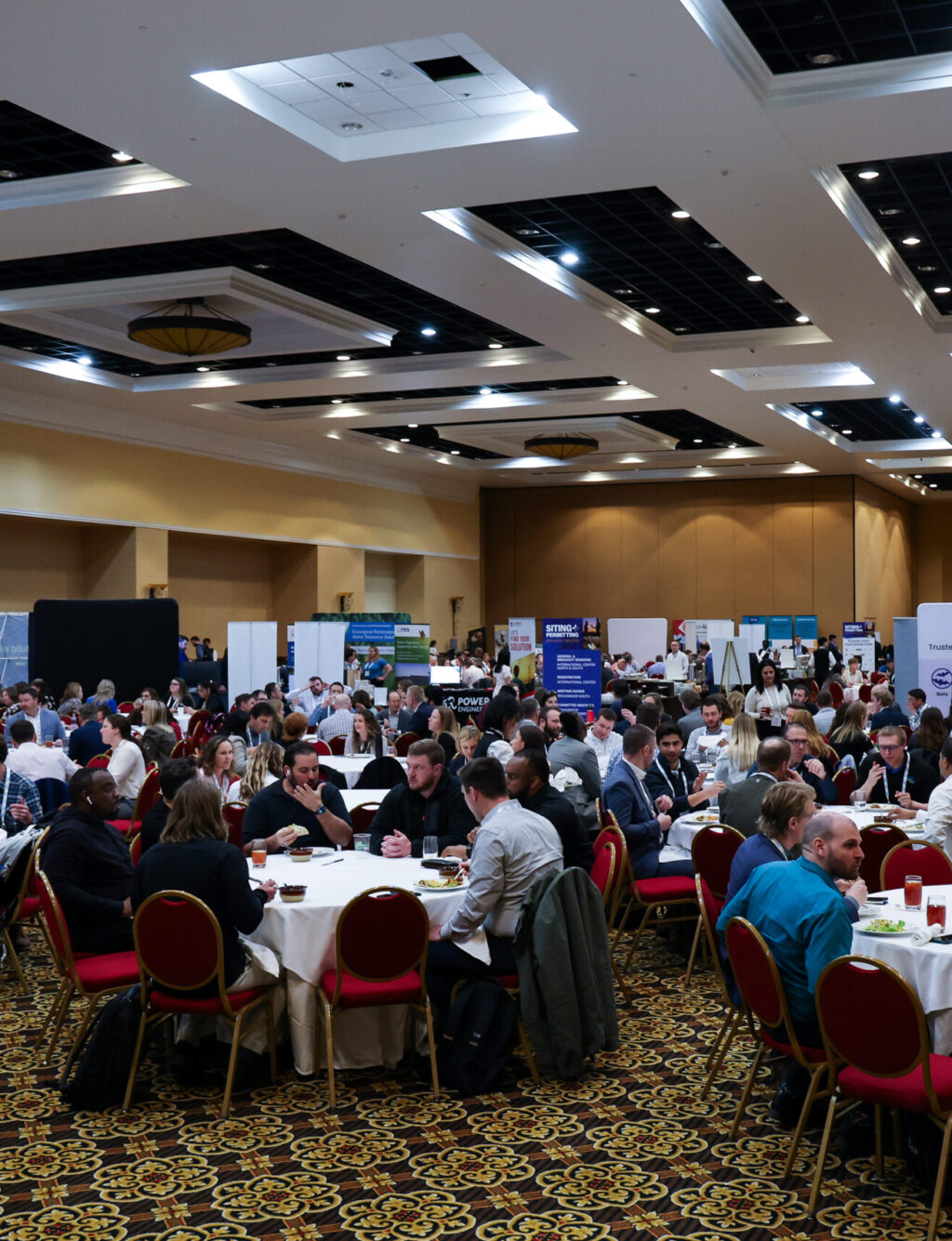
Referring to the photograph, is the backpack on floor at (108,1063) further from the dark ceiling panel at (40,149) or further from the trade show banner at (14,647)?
the trade show banner at (14,647)

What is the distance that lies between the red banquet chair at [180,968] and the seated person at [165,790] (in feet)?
3.22

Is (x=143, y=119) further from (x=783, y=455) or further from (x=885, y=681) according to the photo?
(x=783, y=455)

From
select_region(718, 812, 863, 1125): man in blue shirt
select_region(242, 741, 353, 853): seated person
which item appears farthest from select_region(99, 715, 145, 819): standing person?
select_region(718, 812, 863, 1125): man in blue shirt

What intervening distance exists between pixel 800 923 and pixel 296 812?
2927 mm

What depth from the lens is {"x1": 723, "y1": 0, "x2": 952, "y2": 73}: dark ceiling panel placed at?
22.6 ft

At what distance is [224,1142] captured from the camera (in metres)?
4.66

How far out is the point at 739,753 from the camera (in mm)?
7871

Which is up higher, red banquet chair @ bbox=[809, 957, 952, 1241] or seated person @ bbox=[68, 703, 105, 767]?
seated person @ bbox=[68, 703, 105, 767]

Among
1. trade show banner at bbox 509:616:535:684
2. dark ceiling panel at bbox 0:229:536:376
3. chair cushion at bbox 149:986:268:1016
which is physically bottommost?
chair cushion at bbox 149:986:268:1016

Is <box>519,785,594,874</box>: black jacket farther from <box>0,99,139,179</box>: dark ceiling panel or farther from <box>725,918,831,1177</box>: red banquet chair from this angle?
<box>0,99,139,179</box>: dark ceiling panel

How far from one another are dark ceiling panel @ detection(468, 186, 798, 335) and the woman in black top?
258 inches

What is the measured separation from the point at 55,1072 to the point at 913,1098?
352cm

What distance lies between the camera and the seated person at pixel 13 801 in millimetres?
7195

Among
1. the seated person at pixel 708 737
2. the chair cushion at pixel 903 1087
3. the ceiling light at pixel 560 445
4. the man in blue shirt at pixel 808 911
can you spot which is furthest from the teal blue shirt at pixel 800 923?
the ceiling light at pixel 560 445
